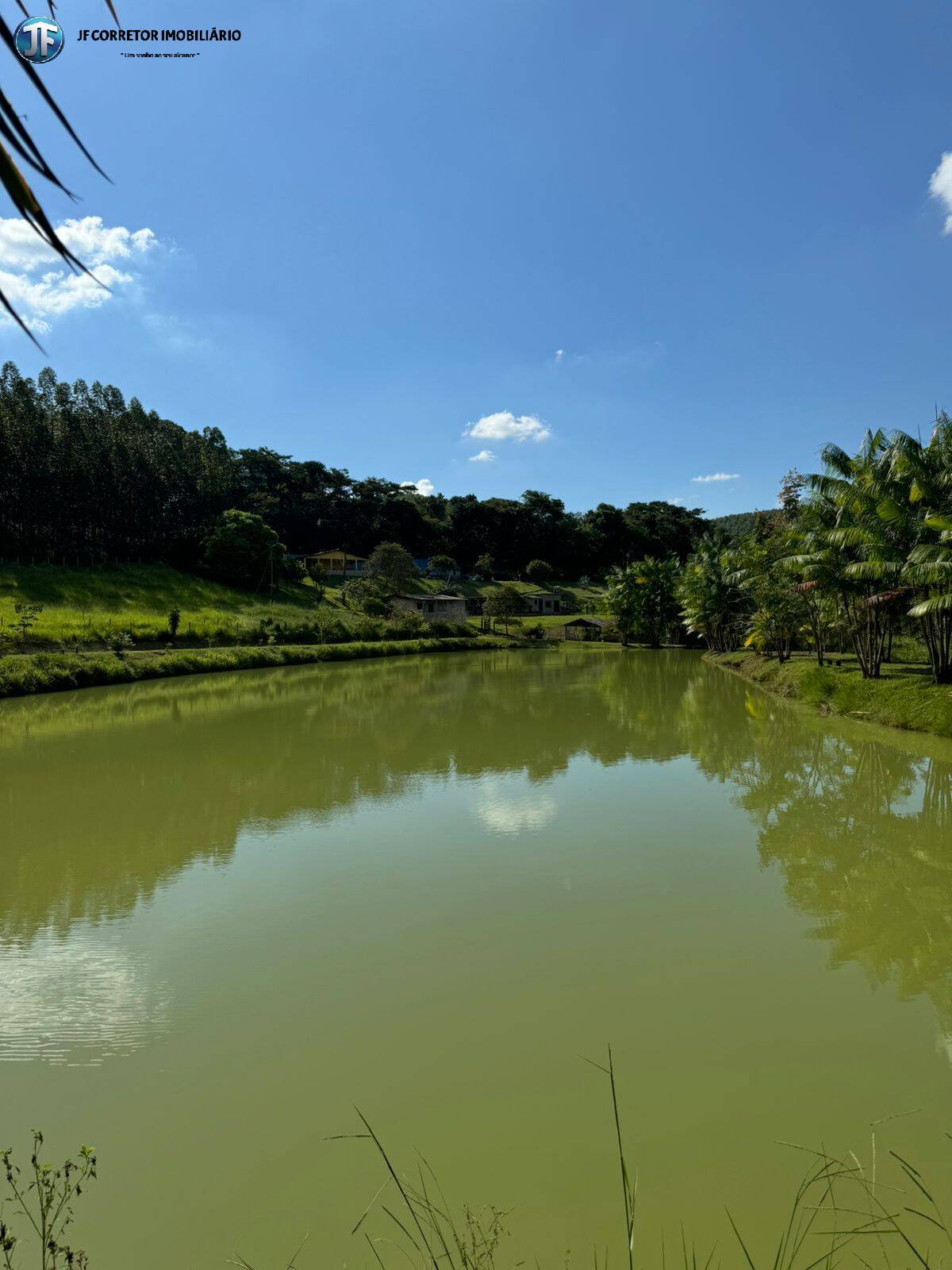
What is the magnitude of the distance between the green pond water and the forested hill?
3726cm

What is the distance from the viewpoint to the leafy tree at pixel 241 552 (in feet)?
155

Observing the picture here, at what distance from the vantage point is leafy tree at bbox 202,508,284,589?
155 feet

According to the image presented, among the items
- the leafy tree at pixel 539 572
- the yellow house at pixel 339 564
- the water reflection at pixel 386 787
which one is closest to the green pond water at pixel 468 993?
the water reflection at pixel 386 787

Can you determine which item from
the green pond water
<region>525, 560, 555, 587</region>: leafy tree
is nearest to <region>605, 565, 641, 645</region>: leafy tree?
<region>525, 560, 555, 587</region>: leafy tree

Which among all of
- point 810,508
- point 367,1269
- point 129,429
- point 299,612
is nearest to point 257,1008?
point 367,1269

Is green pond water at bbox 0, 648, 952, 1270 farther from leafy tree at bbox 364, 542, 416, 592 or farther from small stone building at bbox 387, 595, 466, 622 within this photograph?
leafy tree at bbox 364, 542, 416, 592

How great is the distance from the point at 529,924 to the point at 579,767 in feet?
21.6

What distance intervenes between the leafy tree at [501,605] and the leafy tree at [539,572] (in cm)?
1831

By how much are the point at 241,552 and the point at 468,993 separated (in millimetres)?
45584

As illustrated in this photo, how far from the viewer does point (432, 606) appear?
5025cm

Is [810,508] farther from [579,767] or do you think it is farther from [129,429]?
[129,429]

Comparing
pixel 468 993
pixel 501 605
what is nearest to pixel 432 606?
pixel 501 605

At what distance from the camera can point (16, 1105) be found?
3857 millimetres

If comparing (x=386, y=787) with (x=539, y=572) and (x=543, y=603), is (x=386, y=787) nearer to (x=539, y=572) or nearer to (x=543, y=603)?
(x=543, y=603)
